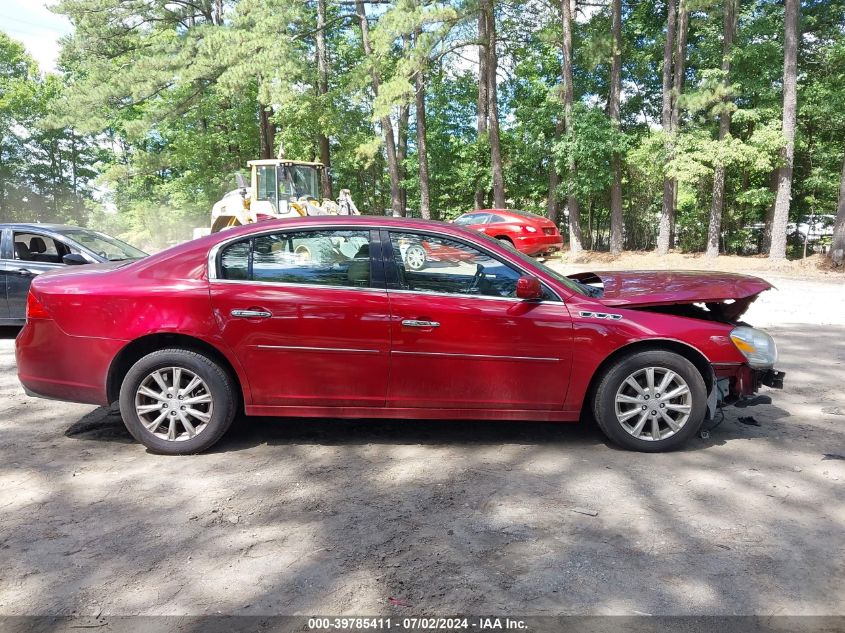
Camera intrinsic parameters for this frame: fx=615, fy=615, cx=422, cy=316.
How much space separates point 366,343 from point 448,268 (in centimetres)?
77

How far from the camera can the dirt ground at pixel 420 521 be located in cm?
262

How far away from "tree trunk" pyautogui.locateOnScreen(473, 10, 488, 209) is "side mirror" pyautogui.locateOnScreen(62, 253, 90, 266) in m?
17.5

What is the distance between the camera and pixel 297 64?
76.5 feet

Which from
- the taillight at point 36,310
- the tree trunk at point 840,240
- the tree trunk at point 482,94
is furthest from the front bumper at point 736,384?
the tree trunk at point 482,94

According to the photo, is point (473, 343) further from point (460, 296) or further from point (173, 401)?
point (173, 401)

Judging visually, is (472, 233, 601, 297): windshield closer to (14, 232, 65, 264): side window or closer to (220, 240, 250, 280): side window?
(220, 240, 250, 280): side window

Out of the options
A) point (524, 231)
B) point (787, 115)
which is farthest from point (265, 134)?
point (787, 115)

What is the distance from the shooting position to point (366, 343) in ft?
13.3

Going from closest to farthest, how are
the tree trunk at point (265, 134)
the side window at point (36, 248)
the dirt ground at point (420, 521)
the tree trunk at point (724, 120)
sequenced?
the dirt ground at point (420, 521), the side window at point (36, 248), the tree trunk at point (724, 120), the tree trunk at point (265, 134)

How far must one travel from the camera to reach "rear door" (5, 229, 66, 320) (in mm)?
7883

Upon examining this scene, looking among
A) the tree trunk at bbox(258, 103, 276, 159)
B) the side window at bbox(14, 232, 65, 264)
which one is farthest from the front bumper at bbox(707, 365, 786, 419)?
the tree trunk at bbox(258, 103, 276, 159)

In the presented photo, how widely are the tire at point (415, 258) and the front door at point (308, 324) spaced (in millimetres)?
220

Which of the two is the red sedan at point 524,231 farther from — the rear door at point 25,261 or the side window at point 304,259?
the side window at point 304,259

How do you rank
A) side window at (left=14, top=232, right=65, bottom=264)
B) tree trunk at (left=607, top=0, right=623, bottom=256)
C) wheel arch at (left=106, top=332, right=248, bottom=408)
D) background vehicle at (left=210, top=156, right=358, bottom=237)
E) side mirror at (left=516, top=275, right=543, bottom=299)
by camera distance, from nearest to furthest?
1. side mirror at (left=516, top=275, right=543, bottom=299)
2. wheel arch at (left=106, top=332, right=248, bottom=408)
3. side window at (left=14, top=232, right=65, bottom=264)
4. background vehicle at (left=210, top=156, right=358, bottom=237)
5. tree trunk at (left=607, top=0, right=623, bottom=256)
